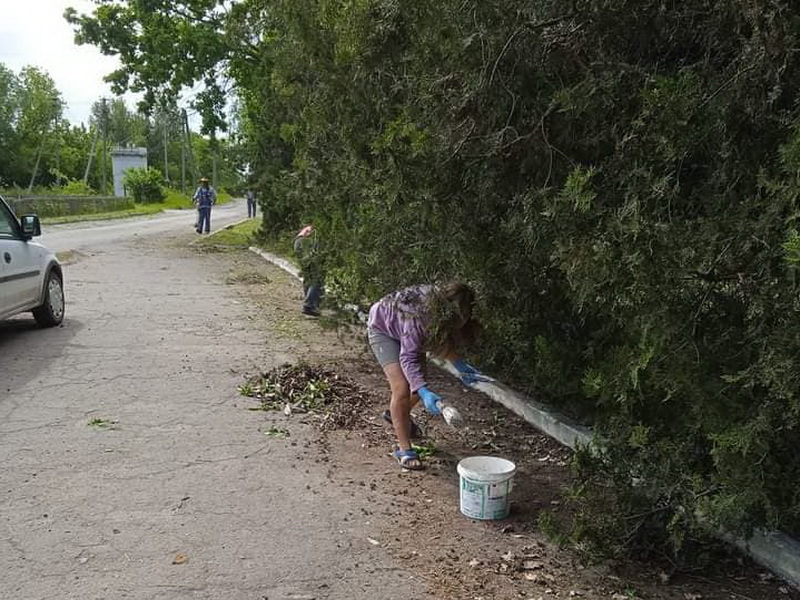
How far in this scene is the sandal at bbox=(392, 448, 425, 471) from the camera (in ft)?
16.4

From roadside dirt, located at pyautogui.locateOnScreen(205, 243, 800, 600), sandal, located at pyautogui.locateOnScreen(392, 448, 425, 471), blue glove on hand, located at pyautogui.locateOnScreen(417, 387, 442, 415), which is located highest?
blue glove on hand, located at pyautogui.locateOnScreen(417, 387, 442, 415)

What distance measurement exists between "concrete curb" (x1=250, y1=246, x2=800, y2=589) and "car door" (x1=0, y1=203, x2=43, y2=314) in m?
4.53

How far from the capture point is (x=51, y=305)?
9195 mm

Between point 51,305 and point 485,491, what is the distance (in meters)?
6.95

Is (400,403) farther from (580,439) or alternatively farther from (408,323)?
(580,439)

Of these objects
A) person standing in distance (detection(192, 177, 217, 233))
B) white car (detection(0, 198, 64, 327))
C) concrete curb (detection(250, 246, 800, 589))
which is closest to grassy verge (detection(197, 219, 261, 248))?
person standing in distance (detection(192, 177, 217, 233))

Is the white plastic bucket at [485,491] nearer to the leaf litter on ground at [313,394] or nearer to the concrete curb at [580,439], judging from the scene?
the concrete curb at [580,439]

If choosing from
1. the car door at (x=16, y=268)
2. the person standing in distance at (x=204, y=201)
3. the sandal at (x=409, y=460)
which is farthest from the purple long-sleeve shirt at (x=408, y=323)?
the person standing in distance at (x=204, y=201)

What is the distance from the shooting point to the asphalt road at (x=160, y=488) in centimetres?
351

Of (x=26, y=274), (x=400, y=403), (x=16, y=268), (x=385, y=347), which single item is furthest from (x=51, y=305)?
(x=400, y=403)

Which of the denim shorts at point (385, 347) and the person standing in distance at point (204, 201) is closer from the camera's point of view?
the denim shorts at point (385, 347)

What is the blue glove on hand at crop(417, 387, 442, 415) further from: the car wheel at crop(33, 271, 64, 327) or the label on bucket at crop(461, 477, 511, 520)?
the car wheel at crop(33, 271, 64, 327)

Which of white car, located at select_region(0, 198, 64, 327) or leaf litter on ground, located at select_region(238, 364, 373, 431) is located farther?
white car, located at select_region(0, 198, 64, 327)

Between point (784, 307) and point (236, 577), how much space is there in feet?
8.61
